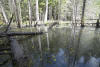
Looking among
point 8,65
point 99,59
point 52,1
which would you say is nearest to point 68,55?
point 99,59

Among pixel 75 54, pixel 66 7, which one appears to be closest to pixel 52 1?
pixel 66 7

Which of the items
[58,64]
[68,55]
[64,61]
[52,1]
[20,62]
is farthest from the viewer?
[52,1]

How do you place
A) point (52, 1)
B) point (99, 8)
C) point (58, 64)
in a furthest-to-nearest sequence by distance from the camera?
point (52, 1), point (99, 8), point (58, 64)

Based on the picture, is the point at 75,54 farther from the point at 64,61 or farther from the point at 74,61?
the point at 64,61

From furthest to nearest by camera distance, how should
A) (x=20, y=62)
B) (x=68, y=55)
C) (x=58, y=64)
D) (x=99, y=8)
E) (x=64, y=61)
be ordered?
(x=99, y=8) < (x=68, y=55) < (x=64, y=61) < (x=58, y=64) < (x=20, y=62)

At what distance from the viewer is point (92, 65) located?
299 cm

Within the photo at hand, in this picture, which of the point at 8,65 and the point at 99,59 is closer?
the point at 8,65

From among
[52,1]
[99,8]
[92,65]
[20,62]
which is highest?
[52,1]

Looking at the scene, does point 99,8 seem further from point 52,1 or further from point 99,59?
point 99,59

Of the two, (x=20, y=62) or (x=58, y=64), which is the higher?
(x=20, y=62)

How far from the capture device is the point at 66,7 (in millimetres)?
26344

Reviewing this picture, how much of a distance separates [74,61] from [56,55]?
93cm

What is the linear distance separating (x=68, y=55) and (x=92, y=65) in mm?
1110

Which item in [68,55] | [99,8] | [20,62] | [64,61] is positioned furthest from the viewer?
[99,8]
